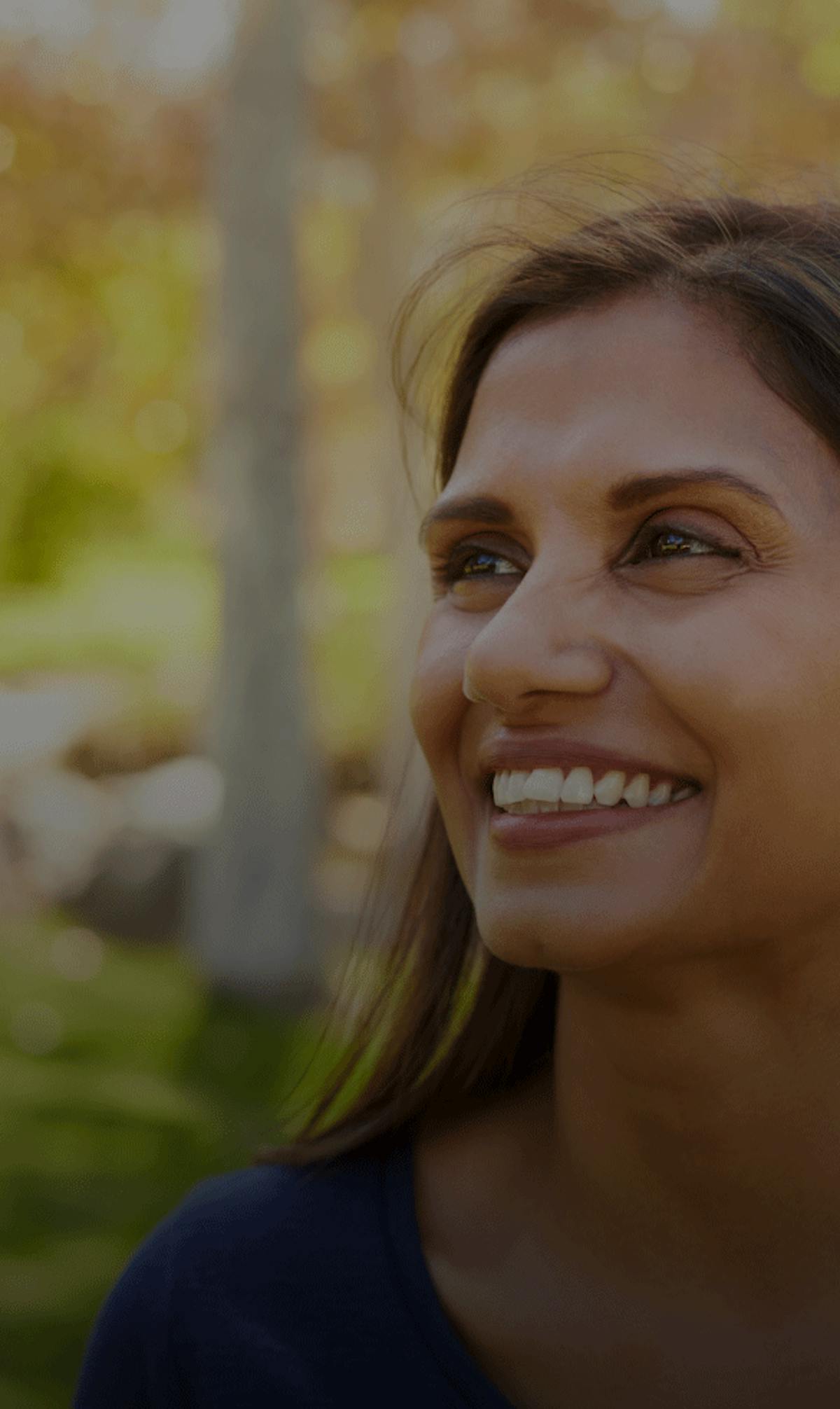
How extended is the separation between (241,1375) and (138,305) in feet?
41.8

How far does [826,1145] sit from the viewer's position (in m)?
1.60

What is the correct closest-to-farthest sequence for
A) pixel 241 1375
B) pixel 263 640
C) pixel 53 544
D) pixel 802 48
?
pixel 241 1375
pixel 263 640
pixel 802 48
pixel 53 544

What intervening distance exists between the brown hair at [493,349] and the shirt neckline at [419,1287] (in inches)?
2.2

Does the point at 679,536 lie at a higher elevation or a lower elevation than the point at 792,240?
lower

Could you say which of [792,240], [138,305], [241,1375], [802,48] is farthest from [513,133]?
[241,1375]

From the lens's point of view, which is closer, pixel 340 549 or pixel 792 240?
pixel 792 240

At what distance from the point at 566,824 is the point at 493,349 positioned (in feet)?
1.94

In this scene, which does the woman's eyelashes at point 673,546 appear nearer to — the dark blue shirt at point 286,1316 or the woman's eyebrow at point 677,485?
the woman's eyebrow at point 677,485

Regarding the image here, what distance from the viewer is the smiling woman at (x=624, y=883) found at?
149 centimetres

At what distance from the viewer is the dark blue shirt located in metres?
1.58

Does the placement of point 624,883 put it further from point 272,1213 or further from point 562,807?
point 272,1213

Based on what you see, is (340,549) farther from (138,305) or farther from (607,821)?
(607,821)

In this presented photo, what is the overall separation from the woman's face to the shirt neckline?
1.18 feet

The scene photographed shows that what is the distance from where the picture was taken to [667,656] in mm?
1479
